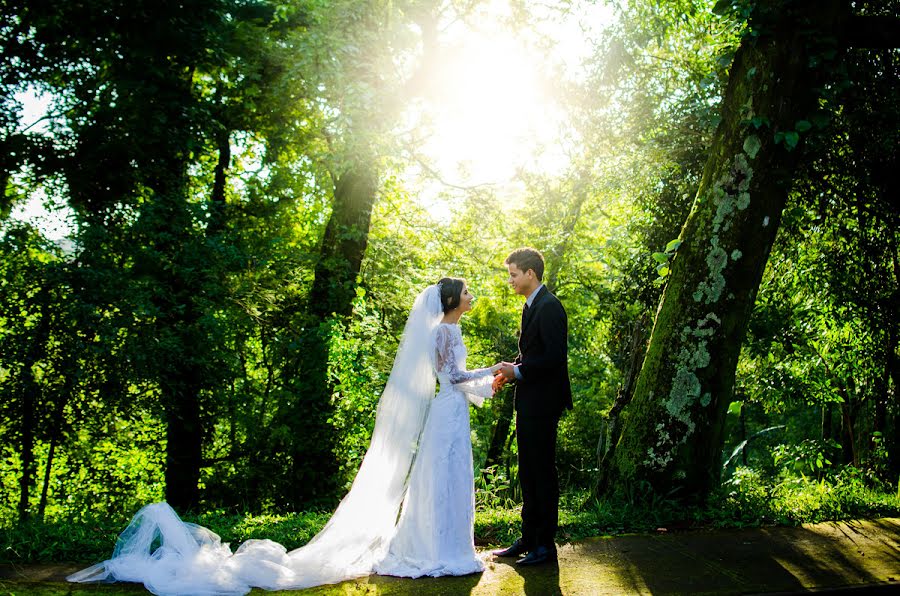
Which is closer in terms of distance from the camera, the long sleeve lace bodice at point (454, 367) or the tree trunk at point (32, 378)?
the long sleeve lace bodice at point (454, 367)


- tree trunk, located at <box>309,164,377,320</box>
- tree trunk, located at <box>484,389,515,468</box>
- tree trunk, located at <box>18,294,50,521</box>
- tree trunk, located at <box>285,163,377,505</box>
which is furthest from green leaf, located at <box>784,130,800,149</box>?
tree trunk, located at <box>484,389,515,468</box>

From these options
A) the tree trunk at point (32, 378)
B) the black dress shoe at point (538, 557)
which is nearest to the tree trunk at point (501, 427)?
the tree trunk at point (32, 378)

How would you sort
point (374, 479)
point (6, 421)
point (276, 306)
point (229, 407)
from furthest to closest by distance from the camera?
1. point (229, 407)
2. point (276, 306)
3. point (6, 421)
4. point (374, 479)

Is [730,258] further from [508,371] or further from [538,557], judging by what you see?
[538,557]

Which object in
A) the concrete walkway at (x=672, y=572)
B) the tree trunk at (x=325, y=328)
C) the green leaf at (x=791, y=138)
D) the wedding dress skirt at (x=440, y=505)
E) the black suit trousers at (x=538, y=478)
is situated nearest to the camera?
the concrete walkway at (x=672, y=572)

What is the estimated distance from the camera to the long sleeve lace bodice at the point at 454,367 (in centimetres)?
526

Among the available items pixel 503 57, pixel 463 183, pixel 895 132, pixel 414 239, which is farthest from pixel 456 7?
pixel 895 132

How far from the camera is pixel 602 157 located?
12141 mm

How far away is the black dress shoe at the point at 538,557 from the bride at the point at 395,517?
1.11 ft

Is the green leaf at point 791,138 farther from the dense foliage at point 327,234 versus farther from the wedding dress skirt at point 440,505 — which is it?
the wedding dress skirt at point 440,505

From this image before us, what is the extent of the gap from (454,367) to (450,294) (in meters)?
0.64

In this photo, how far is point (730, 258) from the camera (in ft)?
19.8

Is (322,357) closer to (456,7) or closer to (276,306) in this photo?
(276,306)

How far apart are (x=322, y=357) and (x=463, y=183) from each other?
224 inches
